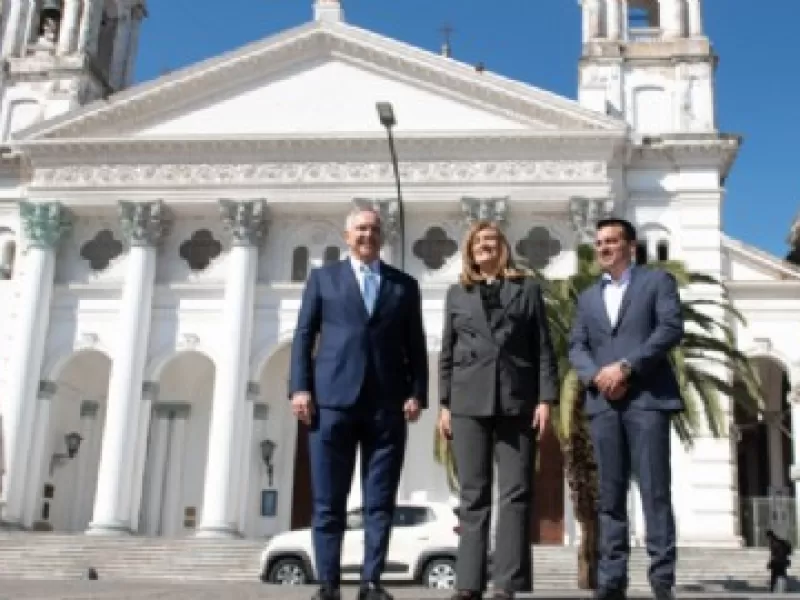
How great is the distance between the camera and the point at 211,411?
32.0 metres

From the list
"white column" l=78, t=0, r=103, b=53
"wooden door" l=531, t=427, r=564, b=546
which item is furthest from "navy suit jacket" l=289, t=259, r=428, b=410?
"white column" l=78, t=0, r=103, b=53

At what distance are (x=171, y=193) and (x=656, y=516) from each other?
2612 centimetres

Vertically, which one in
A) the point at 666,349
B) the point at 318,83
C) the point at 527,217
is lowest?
the point at 666,349

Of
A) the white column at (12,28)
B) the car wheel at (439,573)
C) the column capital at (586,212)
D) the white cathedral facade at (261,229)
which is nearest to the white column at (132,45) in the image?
the white column at (12,28)

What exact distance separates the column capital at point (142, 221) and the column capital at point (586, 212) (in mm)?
12144

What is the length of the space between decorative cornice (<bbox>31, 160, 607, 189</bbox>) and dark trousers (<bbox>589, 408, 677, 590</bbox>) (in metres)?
23.5

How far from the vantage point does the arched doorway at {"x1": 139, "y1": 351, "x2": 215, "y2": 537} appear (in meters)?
30.9

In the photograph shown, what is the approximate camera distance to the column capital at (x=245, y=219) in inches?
1200

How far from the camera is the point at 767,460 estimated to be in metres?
34.9

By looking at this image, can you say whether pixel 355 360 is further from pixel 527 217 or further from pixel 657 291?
pixel 527 217

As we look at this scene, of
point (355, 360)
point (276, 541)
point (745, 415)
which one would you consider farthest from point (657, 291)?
point (745, 415)

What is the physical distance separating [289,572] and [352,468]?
12.9 meters

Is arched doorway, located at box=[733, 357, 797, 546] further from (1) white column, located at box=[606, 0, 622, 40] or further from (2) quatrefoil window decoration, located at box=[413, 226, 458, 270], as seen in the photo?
(1) white column, located at box=[606, 0, 622, 40]

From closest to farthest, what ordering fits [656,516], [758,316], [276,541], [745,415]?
[656,516]
[276,541]
[758,316]
[745,415]
